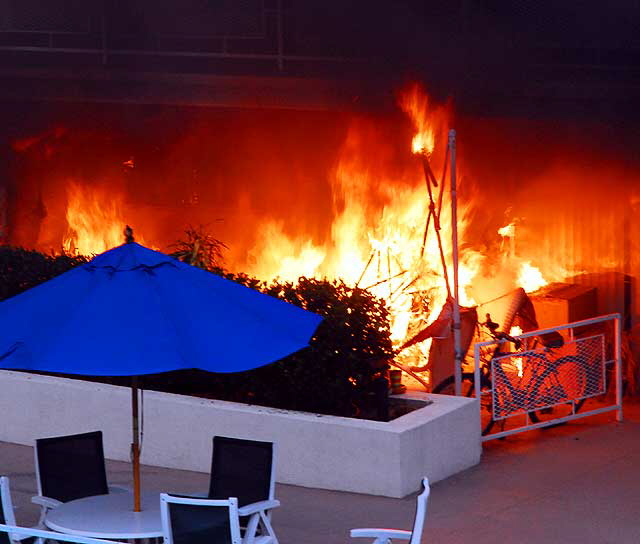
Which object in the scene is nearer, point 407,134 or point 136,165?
point 407,134

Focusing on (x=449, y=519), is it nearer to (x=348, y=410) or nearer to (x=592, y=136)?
(x=348, y=410)

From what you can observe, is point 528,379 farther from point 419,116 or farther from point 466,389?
point 419,116

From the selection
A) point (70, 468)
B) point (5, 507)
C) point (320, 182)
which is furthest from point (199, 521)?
point (320, 182)

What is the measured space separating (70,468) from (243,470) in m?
1.12

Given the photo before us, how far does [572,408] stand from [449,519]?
3.25 m

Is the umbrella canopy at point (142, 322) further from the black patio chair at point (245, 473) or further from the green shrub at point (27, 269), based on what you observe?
the green shrub at point (27, 269)

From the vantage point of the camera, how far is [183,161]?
1669 centimetres

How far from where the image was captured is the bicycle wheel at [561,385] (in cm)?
1112

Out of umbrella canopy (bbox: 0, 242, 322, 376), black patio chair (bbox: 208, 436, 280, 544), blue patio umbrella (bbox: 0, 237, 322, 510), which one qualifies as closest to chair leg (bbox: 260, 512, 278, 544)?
black patio chair (bbox: 208, 436, 280, 544)

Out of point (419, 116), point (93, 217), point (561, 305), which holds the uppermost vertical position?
point (419, 116)

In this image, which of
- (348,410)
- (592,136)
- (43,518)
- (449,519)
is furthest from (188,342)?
(592,136)

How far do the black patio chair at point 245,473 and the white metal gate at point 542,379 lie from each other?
3229mm

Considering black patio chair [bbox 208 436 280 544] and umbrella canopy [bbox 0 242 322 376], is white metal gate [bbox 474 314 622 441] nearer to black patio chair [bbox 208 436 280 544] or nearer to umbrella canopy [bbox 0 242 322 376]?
black patio chair [bbox 208 436 280 544]

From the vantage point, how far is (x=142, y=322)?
6539 millimetres
